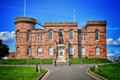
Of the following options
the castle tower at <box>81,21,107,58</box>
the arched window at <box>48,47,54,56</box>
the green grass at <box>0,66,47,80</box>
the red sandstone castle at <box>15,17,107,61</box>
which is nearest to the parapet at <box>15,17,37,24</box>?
the red sandstone castle at <box>15,17,107,61</box>

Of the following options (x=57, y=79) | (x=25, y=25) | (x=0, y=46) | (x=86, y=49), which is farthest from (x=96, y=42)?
(x=57, y=79)

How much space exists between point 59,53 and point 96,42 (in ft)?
27.1

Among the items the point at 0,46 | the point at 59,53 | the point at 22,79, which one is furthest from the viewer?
the point at 0,46

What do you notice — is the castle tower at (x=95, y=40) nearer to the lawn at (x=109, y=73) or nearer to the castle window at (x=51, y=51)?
the castle window at (x=51, y=51)

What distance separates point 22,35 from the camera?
198ft

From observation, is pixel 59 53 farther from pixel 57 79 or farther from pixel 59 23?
pixel 57 79

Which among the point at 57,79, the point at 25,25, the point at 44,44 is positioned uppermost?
the point at 25,25

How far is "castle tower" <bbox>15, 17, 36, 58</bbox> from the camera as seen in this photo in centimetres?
6000

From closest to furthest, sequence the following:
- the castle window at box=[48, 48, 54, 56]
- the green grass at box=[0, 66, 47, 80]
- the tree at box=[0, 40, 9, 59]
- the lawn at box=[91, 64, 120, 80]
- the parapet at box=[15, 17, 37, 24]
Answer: the lawn at box=[91, 64, 120, 80], the green grass at box=[0, 66, 47, 80], the castle window at box=[48, 48, 54, 56], the parapet at box=[15, 17, 37, 24], the tree at box=[0, 40, 9, 59]

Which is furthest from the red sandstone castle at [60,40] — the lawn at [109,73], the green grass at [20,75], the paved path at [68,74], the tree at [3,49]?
the green grass at [20,75]

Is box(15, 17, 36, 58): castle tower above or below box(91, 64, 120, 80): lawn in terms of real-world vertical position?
above

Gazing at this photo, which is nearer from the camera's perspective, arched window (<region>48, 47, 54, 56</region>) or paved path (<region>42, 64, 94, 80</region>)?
paved path (<region>42, 64, 94, 80</region>)

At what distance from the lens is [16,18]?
60.6 metres

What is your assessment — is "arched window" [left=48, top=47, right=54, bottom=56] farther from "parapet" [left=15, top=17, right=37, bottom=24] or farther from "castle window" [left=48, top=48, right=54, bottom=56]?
"parapet" [left=15, top=17, right=37, bottom=24]
